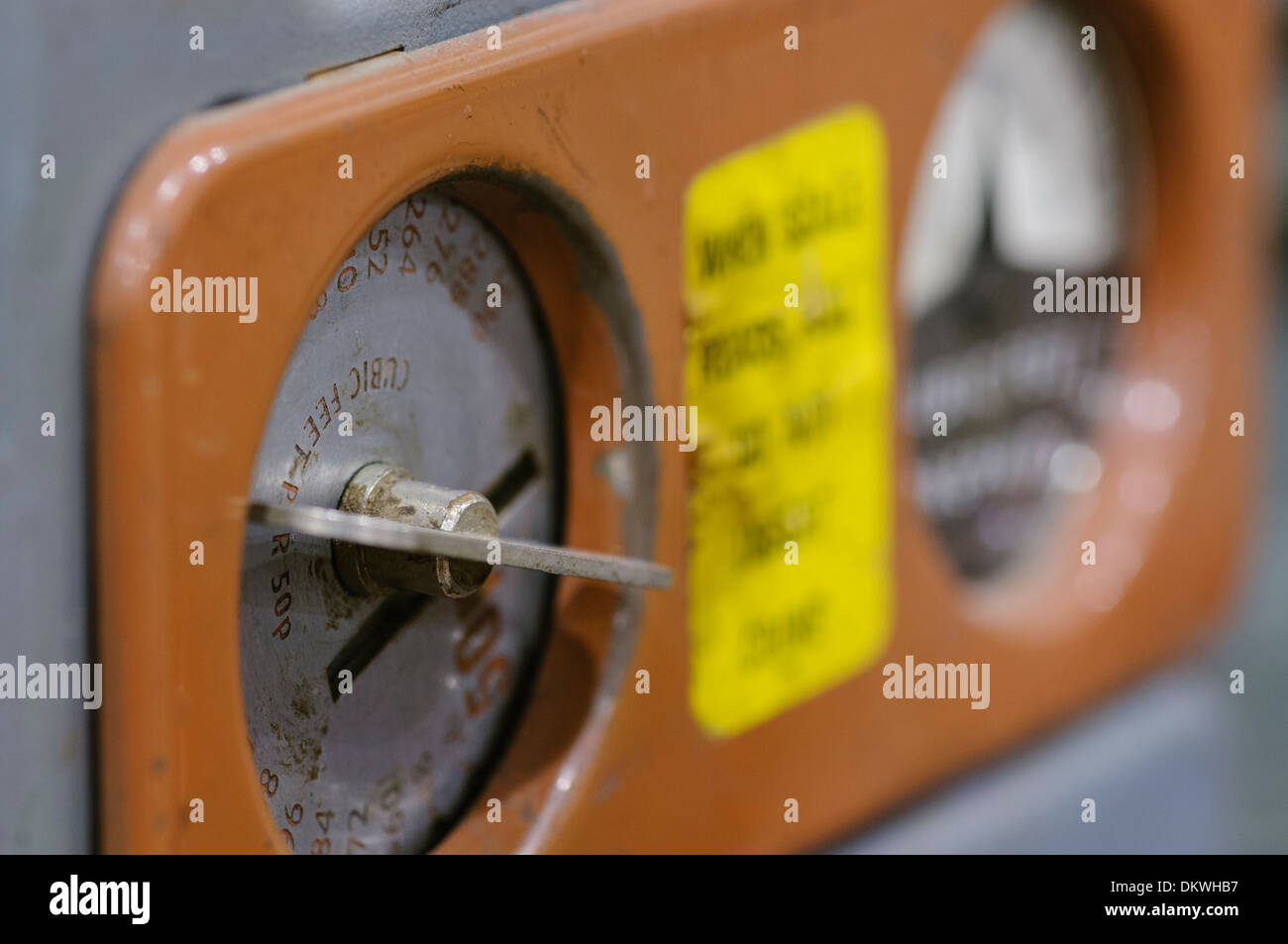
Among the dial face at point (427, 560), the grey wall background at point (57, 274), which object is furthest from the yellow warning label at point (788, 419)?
the grey wall background at point (57, 274)

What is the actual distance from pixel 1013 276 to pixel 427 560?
45 centimetres

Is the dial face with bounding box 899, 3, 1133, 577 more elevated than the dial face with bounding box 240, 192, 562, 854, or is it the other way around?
the dial face with bounding box 899, 3, 1133, 577

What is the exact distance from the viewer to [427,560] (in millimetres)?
498

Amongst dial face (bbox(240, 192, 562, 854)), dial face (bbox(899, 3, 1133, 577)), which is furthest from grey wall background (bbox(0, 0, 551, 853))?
dial face (bbox(899, 3, 1133, 577))

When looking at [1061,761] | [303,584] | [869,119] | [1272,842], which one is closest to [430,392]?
[303,584]

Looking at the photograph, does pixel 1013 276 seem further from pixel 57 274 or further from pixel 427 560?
pixel 57 274

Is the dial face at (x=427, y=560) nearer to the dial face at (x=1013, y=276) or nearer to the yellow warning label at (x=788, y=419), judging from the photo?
the yellow warning label at (x=788, y=419)

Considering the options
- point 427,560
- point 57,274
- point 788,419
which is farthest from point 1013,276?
point 57,274

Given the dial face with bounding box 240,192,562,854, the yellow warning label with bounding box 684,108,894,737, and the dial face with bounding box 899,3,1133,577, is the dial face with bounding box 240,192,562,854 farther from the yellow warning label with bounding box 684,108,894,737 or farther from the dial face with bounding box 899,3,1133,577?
the dial face with bounding box 899,3,1133,577

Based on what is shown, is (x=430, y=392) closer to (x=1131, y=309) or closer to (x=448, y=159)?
(x=448, y=159)

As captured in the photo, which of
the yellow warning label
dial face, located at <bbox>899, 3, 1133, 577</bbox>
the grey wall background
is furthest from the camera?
dial face, located at <bbox>899, 3, 1133, 577</bbox>

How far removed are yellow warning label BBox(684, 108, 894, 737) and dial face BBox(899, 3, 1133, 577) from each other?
0.30 feet

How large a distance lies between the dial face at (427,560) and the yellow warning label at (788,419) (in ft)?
0.24

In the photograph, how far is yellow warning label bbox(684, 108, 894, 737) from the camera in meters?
0.62
